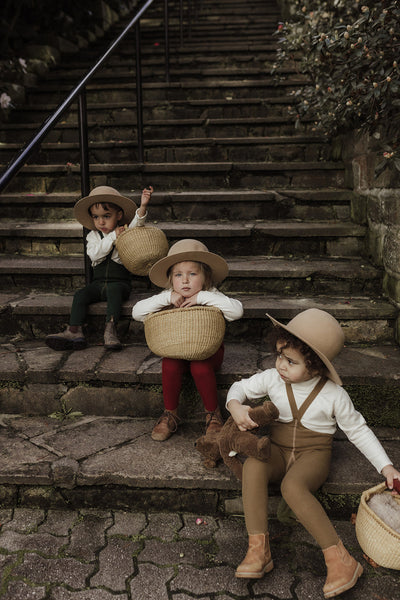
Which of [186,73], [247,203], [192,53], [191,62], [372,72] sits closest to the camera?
[372,72]

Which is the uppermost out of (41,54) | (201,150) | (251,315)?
(41,54)

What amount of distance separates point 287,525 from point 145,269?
1.55 meters

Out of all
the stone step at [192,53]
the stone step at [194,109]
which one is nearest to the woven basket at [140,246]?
the stone step at [194,109]

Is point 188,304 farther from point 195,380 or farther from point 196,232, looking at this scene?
point 196,232

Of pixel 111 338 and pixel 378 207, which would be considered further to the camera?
pixel 378 207

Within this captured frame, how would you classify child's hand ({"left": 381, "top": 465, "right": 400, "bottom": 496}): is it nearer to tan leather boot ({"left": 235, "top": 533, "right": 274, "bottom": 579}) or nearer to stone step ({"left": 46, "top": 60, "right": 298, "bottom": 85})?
tan leather boot ({"left": 235, "top": 533, "right": 274, "bottom": 579})

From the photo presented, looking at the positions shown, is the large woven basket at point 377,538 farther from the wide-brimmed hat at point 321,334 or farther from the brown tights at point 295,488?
the wide-brimmed hat at point 321,334

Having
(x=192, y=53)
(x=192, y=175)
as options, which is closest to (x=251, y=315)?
(x=192, y=175)

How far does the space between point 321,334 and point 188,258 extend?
2.57 feet

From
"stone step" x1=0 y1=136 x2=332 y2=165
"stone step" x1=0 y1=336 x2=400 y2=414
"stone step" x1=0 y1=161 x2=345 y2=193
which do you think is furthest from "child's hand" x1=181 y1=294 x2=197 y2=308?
"stone step" x1=0 y1=136 x2=332 y2=165

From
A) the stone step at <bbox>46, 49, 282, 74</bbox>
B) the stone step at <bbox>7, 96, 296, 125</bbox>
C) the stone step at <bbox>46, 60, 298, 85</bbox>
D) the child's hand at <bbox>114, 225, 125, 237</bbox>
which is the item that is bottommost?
the child's hand at <bbox>114, 225, 125, 237</bbox>

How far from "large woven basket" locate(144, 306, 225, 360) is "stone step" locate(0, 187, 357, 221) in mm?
1624

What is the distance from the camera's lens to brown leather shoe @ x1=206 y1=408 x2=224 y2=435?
221cm

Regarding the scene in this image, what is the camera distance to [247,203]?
142 inches
